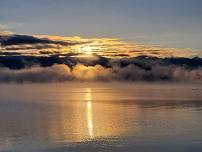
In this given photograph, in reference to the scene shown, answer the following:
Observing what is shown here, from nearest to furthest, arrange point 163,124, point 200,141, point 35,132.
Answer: point 200,141 < point 35,132 < point 163,124

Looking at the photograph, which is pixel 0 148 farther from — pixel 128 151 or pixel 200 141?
pixel 200 141

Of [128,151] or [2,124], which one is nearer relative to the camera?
[128,151]

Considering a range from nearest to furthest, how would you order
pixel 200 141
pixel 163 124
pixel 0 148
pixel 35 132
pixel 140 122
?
A: pixel 0 148 → pixel 200 141 → pixel 35 132 → pixel 163 124 → pixel 140 122

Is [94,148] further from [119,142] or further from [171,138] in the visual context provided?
[171,138]

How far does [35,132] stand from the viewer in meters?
46.6

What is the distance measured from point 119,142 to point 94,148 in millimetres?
4176

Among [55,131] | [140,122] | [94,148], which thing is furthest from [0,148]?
[140,122]

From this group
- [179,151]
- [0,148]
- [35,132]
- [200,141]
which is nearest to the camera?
[179,151]

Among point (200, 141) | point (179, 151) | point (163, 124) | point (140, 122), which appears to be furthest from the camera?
point (140, 122)

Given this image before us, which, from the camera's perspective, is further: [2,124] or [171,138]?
[2,124]

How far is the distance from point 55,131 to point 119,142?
11.1 metres

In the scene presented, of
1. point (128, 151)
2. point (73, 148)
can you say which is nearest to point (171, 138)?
point (128, 151)

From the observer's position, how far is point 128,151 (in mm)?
34094

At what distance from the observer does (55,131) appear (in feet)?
158
